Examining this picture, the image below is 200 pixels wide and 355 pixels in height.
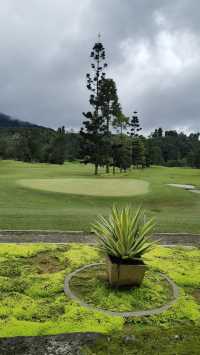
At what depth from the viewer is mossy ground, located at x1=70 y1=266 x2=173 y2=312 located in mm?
4824

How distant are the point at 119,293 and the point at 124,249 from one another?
668 millimetres

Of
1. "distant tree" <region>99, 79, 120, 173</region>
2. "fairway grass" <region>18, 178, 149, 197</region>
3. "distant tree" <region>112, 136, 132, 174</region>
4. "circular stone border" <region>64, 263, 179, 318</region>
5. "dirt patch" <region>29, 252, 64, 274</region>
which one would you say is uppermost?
"distant tree" <region>99, 79, 120, 173</region>

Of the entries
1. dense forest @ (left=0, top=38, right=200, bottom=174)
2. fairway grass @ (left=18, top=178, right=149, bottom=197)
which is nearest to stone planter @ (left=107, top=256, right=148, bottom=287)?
fairway grass @ (left=18, top=178, right=149, bottom=197)

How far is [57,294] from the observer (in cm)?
508

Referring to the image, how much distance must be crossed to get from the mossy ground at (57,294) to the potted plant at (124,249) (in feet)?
2.61

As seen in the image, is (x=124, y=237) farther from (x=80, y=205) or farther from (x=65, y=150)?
(x=65, y=150)

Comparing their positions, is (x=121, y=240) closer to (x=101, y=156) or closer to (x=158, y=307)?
(x=158, y=307)

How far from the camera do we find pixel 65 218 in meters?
11.3

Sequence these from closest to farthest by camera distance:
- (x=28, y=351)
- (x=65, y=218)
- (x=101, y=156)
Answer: (x=28, y=351), (x=65, y=218), (x=101, y=156)

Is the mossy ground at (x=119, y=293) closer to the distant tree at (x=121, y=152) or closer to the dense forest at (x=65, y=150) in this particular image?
the distant tree at (x=121, y=152)

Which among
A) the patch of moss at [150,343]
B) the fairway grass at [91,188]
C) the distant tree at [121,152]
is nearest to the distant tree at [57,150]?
the distant tree at [121,152]

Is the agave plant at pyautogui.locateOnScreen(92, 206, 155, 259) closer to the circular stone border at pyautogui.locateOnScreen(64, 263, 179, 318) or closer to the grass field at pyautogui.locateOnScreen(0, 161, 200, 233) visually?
the circular stone border at pyautogui.locateOnScreen(64, 263, 179, 318)

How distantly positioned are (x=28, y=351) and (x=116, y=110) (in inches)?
1454

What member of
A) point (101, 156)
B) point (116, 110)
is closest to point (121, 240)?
point (101, 156)
